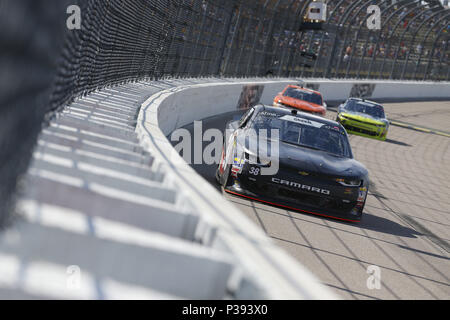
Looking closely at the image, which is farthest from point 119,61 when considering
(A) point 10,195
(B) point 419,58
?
(B) point 419,58

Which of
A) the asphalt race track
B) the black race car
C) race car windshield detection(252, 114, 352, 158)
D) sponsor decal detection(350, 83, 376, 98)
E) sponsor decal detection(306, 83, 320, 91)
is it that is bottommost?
the asphalt race track

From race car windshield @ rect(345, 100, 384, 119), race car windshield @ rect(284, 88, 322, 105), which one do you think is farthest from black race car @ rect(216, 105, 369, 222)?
race car windshield @ rect(345, 100, 384, 119)

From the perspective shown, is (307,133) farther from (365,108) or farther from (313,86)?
(313,86)

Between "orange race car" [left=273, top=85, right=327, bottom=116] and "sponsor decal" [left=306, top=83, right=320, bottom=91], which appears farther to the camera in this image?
"sponsor decal" [left=306, top=83, right=320, bottom=91]

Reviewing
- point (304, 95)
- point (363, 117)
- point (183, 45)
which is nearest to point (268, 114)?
point (183, 45)

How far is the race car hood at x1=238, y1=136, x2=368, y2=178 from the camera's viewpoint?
28.8ft

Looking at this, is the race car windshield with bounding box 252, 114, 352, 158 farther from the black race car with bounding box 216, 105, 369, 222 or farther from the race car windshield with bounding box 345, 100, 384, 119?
the race car windshield with bounding box 345, 100, 384, 119

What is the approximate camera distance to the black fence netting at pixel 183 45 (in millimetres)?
2785

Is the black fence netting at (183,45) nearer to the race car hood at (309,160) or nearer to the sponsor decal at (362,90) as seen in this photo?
the sponsor decal at (362,90)

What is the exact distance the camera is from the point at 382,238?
832cm

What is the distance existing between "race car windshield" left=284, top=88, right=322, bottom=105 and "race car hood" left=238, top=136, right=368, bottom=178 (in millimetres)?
11141

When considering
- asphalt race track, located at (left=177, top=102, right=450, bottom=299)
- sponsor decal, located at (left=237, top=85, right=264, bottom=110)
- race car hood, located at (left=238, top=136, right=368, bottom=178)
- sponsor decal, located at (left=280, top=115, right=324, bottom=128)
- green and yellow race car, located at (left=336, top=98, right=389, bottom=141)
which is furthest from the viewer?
sponsor decal, located at (left=237, top=85, right=264, bottom=110)

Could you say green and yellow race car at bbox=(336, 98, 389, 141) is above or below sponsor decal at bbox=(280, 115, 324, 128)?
above

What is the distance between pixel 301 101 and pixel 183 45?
3968 mm
